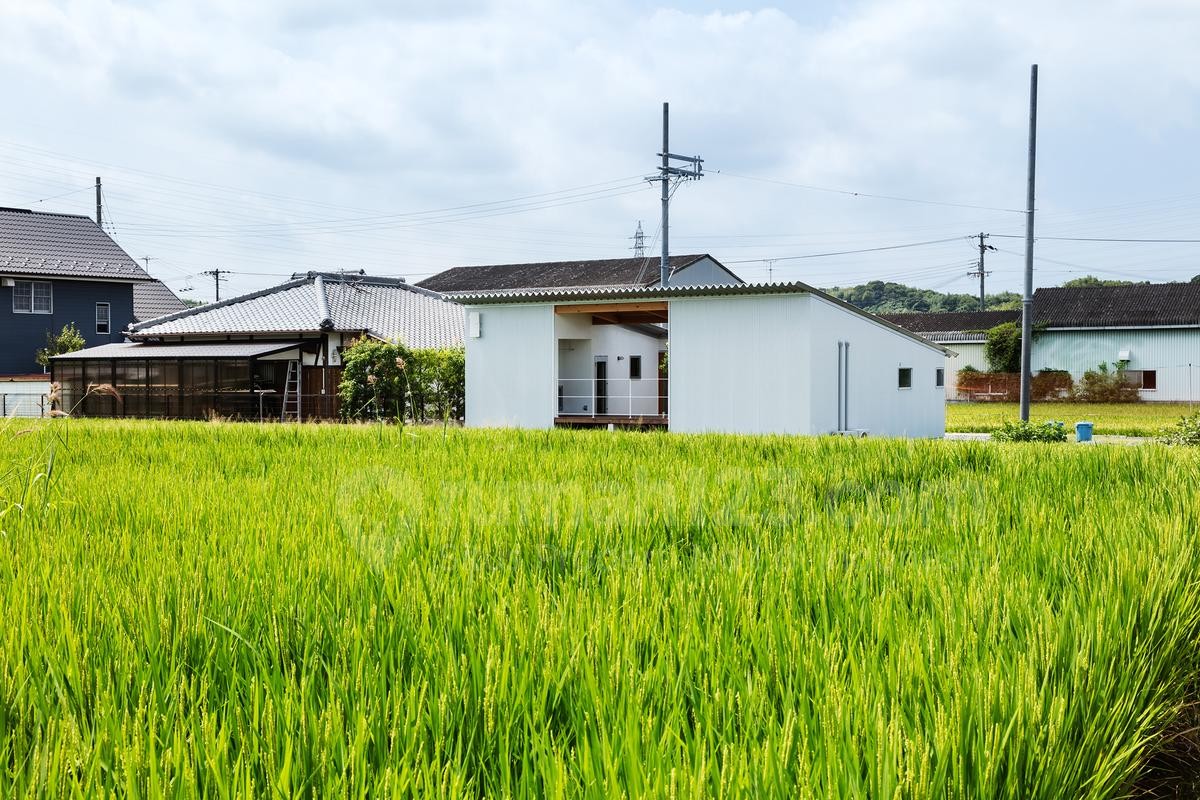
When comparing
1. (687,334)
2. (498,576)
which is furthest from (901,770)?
(687,334)

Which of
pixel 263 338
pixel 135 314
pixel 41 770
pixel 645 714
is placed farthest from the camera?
pixel 135 314

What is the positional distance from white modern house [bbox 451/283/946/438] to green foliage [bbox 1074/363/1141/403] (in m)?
23.2

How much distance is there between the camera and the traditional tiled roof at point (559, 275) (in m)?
41.6

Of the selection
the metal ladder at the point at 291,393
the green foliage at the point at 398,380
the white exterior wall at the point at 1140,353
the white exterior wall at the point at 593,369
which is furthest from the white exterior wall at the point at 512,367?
the white exterior wall at the point at 1140,353

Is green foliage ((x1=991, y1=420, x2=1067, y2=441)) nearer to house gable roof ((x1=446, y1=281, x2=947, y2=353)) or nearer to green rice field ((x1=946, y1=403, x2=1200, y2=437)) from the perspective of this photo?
house gable roof ((x1=446, y1=281, x2=947, y2=353))

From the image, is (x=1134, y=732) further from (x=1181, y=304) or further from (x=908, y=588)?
(x=1181, y=304)

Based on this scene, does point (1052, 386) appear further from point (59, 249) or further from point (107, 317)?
point (59, 249)

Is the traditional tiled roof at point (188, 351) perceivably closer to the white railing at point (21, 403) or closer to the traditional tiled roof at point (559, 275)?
the white railing at point (21, 403)

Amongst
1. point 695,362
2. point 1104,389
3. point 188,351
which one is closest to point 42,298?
point 188,351

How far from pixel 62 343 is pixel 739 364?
28.8 metres

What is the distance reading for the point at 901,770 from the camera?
5.66 ft

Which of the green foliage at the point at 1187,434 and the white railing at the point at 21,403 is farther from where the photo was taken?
the white railing at the point at 21,403

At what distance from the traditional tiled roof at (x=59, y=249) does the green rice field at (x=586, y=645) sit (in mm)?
37487

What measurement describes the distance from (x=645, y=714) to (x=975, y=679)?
2.45 feet
